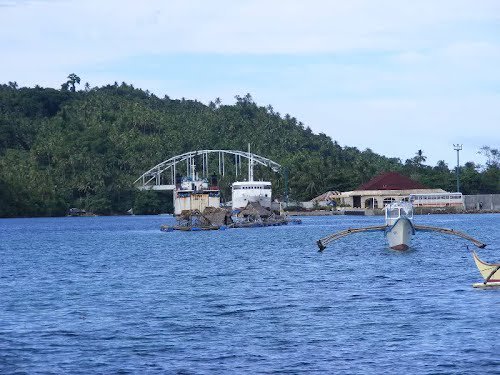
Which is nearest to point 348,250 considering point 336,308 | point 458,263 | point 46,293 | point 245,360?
point 458,263

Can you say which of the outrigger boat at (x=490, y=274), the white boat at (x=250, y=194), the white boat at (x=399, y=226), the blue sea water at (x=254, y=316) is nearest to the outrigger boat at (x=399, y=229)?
the white boat at (x=399, y=226)

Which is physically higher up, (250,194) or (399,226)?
(250,194)

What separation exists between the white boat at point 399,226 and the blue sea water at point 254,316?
176cm

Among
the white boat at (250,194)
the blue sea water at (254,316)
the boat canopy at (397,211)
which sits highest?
the white boat at (250,194)

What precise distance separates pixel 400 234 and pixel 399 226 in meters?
1.62

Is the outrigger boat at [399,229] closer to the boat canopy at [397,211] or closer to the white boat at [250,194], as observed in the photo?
the boat canopy at [397,211]

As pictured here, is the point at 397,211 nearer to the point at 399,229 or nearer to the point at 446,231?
the point at 399,229

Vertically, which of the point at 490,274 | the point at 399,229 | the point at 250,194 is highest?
the point at 250,194

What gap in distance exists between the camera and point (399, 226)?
82.0 meters

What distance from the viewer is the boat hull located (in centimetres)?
8144

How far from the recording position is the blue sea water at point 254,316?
33125mm

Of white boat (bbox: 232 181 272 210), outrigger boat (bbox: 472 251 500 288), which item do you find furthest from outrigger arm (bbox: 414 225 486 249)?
white boat (bbox: 232 181 272 210)

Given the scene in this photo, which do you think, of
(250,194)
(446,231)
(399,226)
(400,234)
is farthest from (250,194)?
(446,231)

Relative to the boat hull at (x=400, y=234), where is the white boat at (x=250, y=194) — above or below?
above
